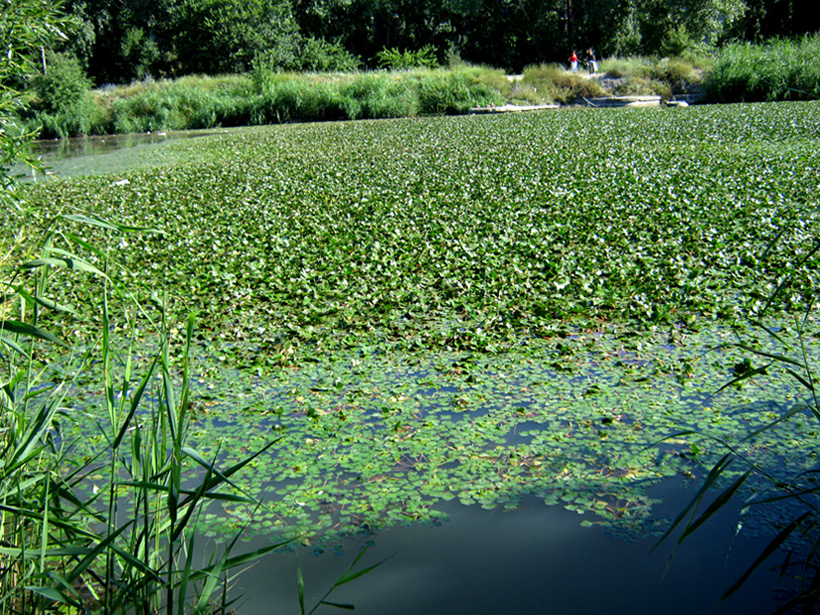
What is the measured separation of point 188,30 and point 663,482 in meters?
41.2

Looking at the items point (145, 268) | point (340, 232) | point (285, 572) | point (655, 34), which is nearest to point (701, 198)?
point (340, 232)

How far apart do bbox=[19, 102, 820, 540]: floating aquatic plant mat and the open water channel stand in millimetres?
129

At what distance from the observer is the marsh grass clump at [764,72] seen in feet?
69.0

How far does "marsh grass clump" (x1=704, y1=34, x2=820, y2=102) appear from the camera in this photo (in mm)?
21031

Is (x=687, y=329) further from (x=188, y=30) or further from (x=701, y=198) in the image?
(x=188, y=30)

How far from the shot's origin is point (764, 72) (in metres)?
21.9

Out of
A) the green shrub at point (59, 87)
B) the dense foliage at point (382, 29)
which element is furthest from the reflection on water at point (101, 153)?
the dense foliage at point (382, 29)

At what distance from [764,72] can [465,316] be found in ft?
69.8

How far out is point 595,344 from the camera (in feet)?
14.1

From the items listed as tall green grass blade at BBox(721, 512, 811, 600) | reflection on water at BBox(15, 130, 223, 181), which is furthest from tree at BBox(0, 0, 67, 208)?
reflection on water at BBox(15, 130, 223, 181)

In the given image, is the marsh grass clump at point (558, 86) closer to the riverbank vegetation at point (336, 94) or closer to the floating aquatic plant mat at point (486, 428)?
the riverbank vegetation at point (336, 94)

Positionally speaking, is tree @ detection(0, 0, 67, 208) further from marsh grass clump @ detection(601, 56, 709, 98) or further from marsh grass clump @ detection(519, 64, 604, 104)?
marsh grass clump @ detection(601, 56, 709, 98)

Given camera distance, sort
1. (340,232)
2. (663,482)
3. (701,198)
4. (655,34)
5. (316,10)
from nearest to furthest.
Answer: (663,482) < (340,232) < (701,198) < (655,34) < (316,10)

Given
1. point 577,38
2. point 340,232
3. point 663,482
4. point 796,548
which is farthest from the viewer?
point 577,38
